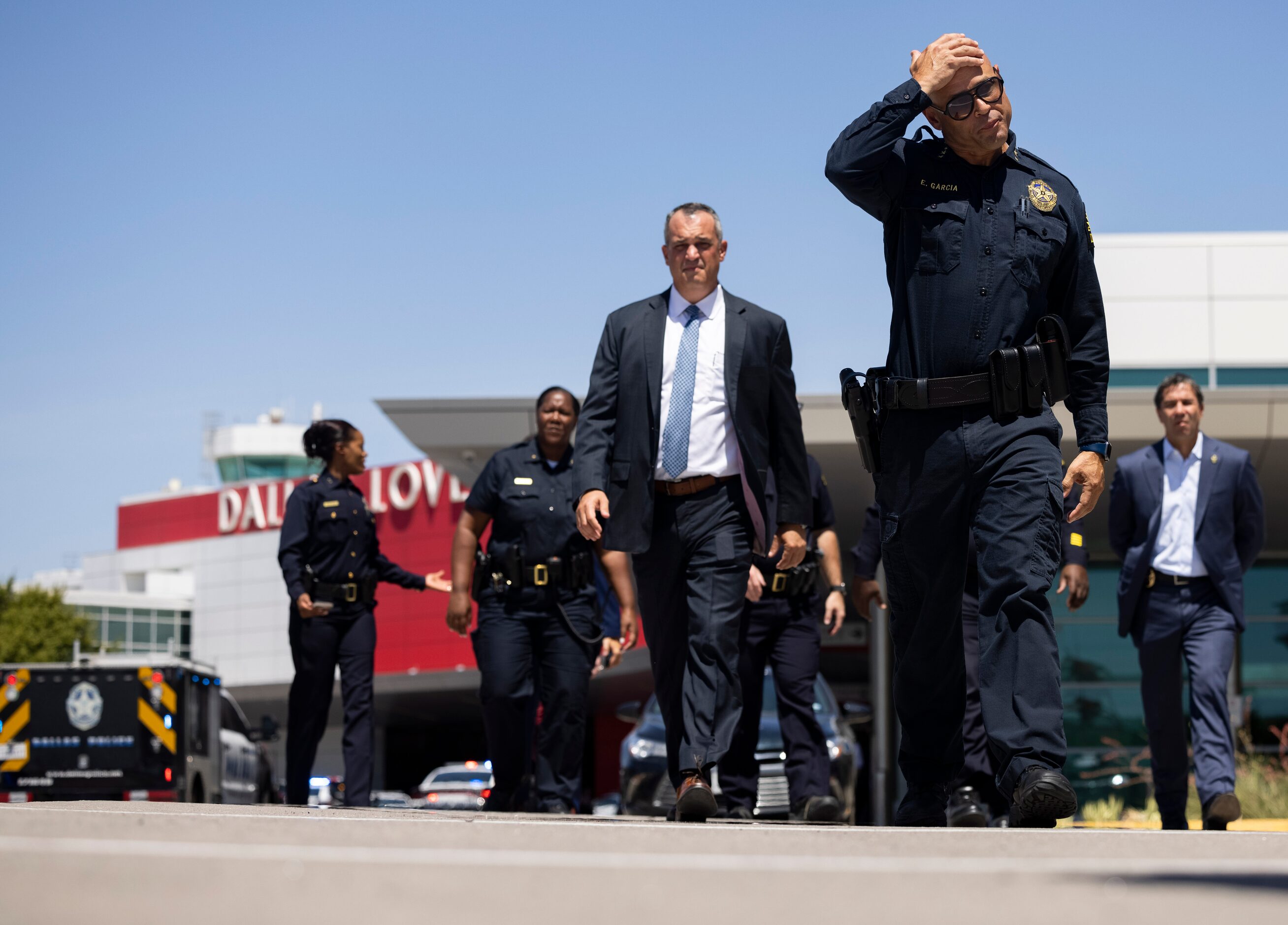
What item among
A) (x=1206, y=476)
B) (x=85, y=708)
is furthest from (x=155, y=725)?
(x=1206, y=476)

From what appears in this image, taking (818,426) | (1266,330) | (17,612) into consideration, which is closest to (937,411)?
(818,426)

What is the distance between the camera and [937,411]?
550 centimetres

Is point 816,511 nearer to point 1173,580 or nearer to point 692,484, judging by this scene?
point 1173,580

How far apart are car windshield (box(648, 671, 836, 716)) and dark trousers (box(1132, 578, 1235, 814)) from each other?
12.1 feet

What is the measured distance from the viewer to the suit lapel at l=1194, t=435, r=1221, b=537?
8.45m

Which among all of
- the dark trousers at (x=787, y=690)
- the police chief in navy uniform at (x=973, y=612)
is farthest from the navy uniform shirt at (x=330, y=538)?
the police chief in navy uniform at (x=973, y=612)

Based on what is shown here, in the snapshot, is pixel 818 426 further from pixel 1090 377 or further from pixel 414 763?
pixel 414 763

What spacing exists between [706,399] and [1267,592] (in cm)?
1617

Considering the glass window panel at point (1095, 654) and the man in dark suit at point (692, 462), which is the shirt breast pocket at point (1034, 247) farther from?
the glass window panel at point (1095, 654)

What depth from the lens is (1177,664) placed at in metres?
8.38

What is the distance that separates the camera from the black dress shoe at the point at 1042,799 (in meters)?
4.80

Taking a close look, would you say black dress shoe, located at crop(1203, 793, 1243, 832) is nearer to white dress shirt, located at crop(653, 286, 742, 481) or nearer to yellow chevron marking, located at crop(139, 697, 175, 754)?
white dress shirt, located at crop(653, 286, 742, 481)

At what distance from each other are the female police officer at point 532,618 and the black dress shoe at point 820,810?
1.32 m

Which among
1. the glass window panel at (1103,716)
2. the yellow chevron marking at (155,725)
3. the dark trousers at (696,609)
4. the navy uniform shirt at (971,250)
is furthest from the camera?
the glass window panel at (1103,716)
